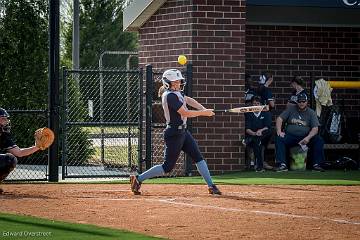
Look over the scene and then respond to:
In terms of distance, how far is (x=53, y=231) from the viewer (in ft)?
37.6

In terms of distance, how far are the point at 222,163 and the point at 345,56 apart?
4.37 meters

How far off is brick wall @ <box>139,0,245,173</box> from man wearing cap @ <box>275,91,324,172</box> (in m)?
0.78

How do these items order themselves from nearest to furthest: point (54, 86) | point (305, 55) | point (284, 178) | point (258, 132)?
point (284, 178)
point (54, 86)
point (258, 132)
point (305, 55)

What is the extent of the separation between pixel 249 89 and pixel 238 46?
110 centimetres

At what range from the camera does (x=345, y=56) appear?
23.5m

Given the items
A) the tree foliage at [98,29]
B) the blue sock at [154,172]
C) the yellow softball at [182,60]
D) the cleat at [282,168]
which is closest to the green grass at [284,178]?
the cleat at [282,168]

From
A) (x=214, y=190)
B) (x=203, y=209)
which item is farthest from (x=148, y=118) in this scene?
(x=203, y=209)

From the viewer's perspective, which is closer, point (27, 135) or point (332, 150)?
point (332, 150)

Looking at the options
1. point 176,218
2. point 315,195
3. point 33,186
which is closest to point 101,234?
point 176,218

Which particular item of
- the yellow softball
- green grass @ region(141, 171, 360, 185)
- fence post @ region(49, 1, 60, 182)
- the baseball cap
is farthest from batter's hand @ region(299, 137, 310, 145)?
fence post @ region(49, 1, 60, 182)

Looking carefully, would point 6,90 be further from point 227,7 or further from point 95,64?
point 95,64

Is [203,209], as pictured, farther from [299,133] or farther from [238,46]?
[238,46]

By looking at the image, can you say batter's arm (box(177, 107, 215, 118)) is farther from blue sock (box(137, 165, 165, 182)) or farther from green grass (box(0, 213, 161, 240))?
green grass (box(0, 213, 161, 240))

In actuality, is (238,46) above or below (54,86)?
above
